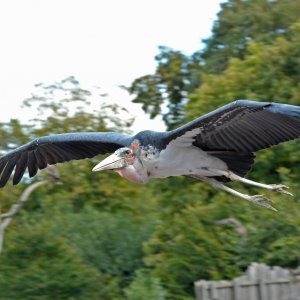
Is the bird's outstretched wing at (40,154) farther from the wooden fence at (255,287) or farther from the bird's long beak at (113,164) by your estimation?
the wooden fence at (255,287)

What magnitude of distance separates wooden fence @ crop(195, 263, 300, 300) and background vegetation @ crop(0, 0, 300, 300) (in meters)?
1.24

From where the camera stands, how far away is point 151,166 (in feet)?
35.7

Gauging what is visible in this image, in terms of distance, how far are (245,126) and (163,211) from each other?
9.07 metres

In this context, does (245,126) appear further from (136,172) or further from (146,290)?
(146,290)

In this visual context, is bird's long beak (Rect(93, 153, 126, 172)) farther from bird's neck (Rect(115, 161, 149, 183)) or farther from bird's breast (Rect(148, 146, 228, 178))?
bird's breast (Rect(148, 146, 228, 178))

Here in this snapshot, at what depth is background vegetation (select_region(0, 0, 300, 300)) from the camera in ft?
55.4

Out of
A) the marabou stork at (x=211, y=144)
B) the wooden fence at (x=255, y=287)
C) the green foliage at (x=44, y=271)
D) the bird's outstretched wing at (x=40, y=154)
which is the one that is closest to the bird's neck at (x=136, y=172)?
the marabou stork at (x=211, y=144)

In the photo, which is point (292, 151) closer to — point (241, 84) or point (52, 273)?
point (241, 84)

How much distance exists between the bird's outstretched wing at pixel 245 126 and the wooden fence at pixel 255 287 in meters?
4.30

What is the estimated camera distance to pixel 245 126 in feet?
34.5

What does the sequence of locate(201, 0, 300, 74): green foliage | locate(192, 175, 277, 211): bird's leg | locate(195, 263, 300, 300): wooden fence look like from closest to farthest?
locate(192, 175, 277, 211): bird's leg < locate(195, 263, 300, 300): wooden fence < locate(201, 0, 300, 74): green foliage

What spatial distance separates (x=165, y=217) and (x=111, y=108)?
4.30 meters

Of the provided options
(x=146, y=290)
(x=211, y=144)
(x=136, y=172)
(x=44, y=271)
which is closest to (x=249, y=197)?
(x=211, y=144)

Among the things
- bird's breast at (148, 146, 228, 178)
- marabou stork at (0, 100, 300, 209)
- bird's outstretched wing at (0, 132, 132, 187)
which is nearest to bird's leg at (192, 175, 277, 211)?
marabou stork at (0, 100, 300, 209)
